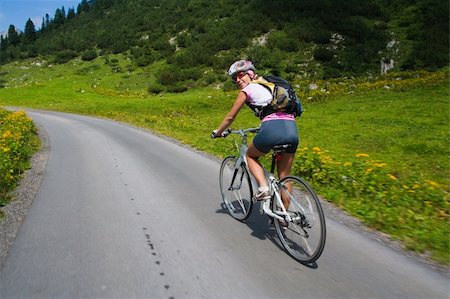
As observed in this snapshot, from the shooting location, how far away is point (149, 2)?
110 meters

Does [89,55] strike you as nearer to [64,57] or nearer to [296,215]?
[64,57]

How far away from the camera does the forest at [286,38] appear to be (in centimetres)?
4931

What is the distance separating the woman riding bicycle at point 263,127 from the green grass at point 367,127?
2.24m

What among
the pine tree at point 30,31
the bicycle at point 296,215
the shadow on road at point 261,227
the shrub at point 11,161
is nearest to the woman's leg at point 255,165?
the bicycle at point 296,215

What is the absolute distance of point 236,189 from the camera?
6766 millimetres

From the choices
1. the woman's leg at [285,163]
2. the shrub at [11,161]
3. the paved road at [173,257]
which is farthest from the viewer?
the shrub at [11,161]

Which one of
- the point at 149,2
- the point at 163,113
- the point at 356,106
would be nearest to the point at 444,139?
the point at 356,106

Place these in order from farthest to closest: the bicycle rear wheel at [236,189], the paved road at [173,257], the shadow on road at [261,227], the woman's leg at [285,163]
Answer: the bicycle rear wheel at [236,189] → the shadow on road at [261,227] → the woman's leg at [285,163] → the paved road at [173,257]

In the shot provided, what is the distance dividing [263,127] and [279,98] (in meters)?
0.48

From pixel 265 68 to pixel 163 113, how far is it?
20250 mm

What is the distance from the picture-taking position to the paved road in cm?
415

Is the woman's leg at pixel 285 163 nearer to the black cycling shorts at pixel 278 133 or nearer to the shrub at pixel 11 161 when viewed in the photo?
the black cycling shorts at pixel 278 133

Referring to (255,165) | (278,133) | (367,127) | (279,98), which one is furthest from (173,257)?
(367,127)

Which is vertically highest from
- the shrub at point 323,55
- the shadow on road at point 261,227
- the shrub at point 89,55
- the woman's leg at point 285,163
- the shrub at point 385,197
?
the shrub at point 89,55
